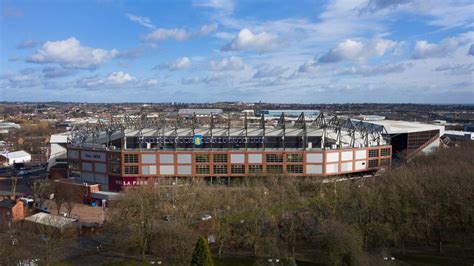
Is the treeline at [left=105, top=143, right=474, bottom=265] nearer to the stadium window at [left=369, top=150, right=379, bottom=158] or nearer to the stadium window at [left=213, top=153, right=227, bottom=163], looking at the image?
the stadium window at [left=213, top=153, right=227, bottom=163]

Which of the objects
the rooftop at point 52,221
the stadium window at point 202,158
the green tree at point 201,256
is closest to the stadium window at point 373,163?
the stadium window at point 202,158

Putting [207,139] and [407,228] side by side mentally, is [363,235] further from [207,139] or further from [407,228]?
[207,139]

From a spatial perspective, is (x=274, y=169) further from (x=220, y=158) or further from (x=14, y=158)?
(x=14, y=158)

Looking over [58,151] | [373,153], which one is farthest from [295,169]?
[58,151]

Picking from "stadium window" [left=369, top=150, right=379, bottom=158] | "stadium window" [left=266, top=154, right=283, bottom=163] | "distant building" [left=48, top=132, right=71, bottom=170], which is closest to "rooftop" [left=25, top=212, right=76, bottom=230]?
"stadium window" [left=266, top=154, right=283, bottom=163]

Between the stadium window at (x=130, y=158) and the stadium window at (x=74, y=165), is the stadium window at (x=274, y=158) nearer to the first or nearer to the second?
the stadium window at (x=130, y=158)

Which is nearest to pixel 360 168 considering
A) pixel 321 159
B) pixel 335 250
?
pixel 321 159
